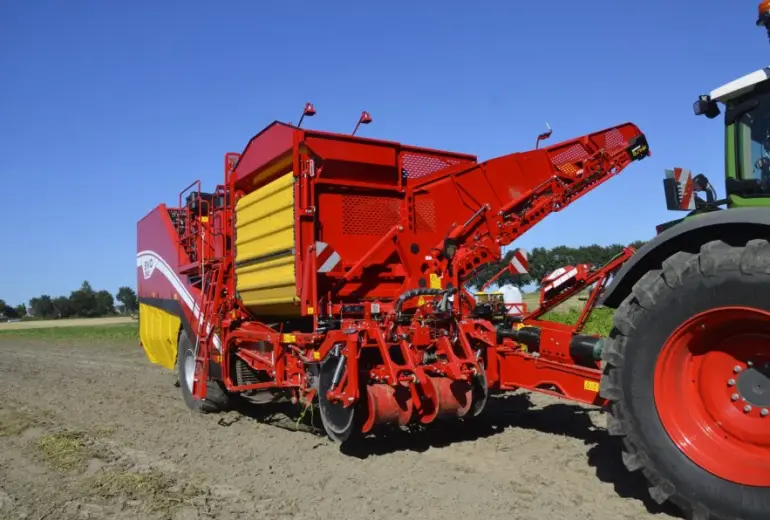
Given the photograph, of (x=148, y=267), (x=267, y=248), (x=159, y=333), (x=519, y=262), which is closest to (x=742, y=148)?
(x=519, y=262)

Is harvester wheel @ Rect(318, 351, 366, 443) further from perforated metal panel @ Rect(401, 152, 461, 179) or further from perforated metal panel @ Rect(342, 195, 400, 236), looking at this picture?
perforated metal panel @ Rect(401, 152, 461, 179)

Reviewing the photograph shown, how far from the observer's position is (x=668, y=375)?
323cm

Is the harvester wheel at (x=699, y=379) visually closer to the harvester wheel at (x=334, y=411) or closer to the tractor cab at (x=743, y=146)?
the tractor cab at (x=743, y=146)

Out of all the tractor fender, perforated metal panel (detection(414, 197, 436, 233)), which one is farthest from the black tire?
the tractor fender

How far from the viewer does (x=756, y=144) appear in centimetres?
346

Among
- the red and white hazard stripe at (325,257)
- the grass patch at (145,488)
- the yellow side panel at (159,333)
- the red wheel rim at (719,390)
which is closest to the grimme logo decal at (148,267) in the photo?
the yellow side panel at (159,333)

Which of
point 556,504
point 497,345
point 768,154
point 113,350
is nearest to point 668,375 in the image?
point 556,504

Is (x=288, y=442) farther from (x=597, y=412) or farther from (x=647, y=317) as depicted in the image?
(x=647, y=317)

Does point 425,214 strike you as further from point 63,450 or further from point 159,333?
point 159,333

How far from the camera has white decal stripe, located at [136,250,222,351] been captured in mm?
7438

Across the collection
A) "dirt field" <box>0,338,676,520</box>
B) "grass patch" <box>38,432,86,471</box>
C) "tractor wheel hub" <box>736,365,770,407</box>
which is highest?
"tractor wheel hub" <box>736,365,770,407</box>

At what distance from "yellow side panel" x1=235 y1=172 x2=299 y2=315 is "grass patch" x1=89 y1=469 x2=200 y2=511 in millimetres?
1893

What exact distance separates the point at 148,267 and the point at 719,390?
326 inches

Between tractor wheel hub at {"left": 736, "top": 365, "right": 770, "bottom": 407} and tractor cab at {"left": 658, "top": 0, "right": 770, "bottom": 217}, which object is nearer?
tractor wheel hub at {"left": 736, "top": 365, "right": 770, "bottom": 407}
